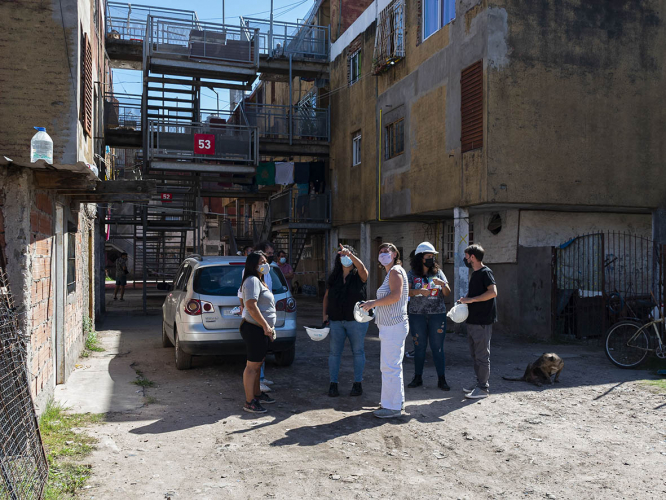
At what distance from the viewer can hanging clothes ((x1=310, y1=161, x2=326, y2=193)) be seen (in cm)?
Answer: 2238

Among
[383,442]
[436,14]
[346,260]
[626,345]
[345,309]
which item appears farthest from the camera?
[436,14]

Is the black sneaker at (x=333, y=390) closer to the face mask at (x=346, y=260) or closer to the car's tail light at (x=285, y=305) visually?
the face mask at (x=346, y=260)

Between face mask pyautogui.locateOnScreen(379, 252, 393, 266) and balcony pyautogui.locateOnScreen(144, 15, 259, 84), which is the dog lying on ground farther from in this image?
balcony pyautogui.locateOnScreen(144, 15, 259, 84)

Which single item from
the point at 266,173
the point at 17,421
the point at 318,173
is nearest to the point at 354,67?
the point at 318,173

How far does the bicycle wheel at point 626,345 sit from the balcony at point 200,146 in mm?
12111

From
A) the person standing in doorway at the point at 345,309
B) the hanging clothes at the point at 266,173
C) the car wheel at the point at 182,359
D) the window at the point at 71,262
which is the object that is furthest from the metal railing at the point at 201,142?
the person standing in doorway at the point at 345,309

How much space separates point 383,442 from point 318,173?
57.5ft

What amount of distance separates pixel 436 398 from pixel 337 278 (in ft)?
6.13

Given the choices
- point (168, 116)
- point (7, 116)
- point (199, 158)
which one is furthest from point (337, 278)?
point (168, 116)

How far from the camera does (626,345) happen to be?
918 cm

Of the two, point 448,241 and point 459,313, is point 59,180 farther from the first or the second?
point 448,241

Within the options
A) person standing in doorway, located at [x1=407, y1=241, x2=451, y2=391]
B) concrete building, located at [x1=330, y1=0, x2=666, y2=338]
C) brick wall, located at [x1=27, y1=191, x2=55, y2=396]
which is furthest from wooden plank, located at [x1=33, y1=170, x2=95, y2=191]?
concrete building, located at [x1=330, y1=0, x2=666, y2=338]

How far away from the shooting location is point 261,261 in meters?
6.57

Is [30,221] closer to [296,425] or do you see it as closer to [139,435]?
[139,435]
